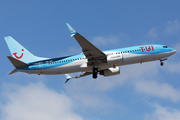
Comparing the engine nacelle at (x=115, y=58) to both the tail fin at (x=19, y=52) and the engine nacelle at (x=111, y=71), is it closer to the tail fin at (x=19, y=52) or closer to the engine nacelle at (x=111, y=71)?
the engine nacelle at (x=111, y=71)

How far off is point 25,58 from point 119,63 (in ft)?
58.7

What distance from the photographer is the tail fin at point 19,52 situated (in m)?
47.8

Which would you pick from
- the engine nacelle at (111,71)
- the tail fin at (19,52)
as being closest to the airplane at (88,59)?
the tail fin at (19,52)

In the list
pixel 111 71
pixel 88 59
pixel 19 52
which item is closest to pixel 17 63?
pixel 19 52

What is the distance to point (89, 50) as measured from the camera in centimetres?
4384

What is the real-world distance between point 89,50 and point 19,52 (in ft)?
47.6

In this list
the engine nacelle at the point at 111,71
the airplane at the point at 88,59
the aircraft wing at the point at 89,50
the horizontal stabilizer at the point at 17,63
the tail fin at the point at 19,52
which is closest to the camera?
the aircraft wing at the point at 89,50

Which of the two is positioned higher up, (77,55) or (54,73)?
(77,55)

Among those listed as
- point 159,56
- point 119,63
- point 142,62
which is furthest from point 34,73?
point 159,56

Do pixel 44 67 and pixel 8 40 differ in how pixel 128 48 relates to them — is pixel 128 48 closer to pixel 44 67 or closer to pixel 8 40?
pixel 44 67

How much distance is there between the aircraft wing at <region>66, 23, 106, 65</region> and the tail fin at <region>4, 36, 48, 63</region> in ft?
31.0

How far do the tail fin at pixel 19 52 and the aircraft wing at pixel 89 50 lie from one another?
945 cm

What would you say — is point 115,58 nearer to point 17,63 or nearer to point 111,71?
point 111,71

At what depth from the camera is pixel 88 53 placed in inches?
1763
